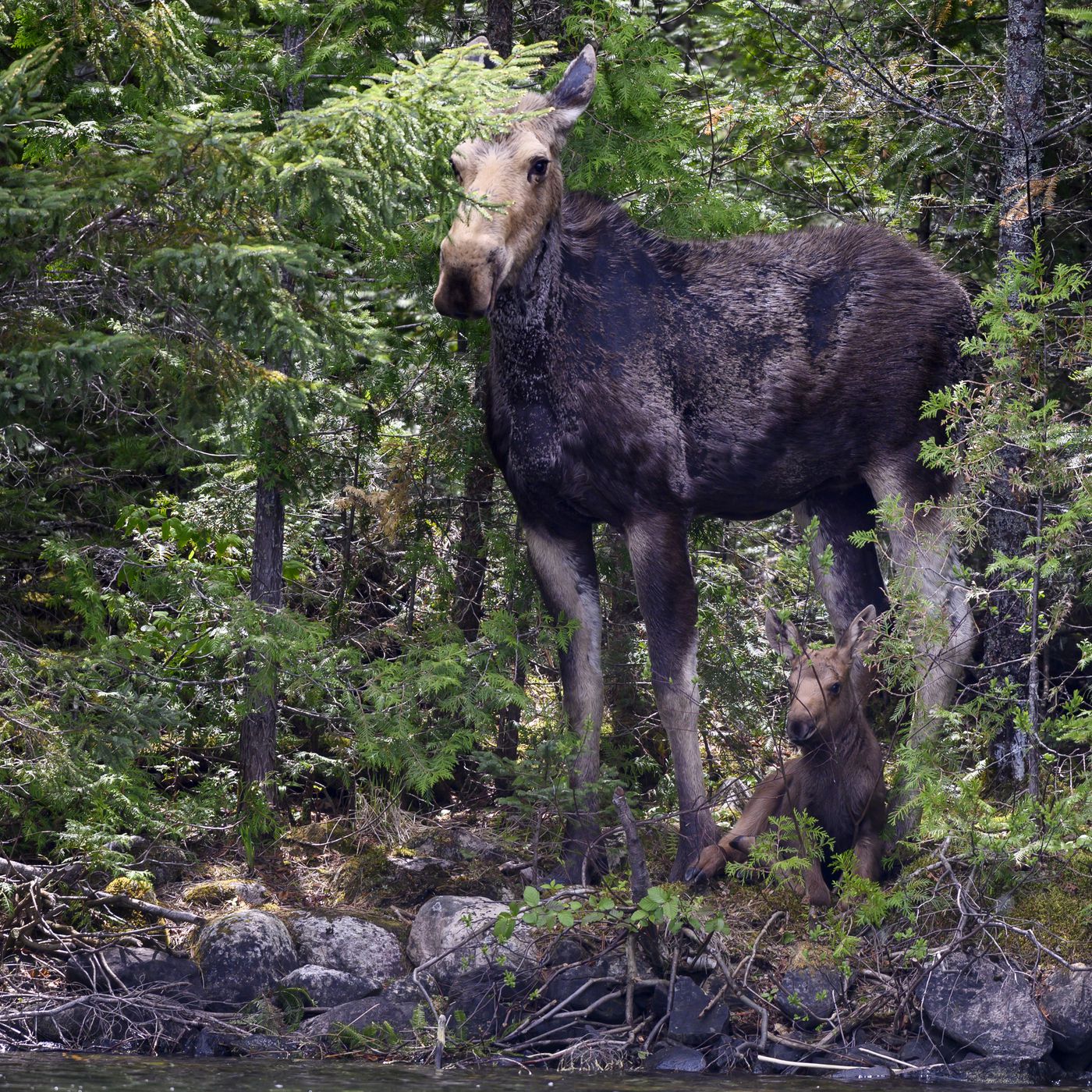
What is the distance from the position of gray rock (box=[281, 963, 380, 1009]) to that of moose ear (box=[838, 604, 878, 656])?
9.80 feet

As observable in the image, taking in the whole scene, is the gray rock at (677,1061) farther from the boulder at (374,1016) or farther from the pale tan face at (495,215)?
the pale tan face at (495,215)

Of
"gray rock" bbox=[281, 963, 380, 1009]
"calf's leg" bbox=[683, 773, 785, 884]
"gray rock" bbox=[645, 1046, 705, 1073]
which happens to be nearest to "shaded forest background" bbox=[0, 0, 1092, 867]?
"calf's leg" bbox=[683, 773, 785, 884]

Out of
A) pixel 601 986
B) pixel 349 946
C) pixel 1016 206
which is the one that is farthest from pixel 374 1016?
pixel 1016 206

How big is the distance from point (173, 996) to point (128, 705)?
1582 millimetres

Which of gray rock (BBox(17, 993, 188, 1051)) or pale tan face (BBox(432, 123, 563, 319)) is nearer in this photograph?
gray rock (BBox(17, 993, 188, 1051))

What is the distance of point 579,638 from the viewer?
26.9 ft

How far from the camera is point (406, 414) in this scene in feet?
31.8

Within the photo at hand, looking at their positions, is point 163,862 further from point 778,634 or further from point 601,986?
point 778,634

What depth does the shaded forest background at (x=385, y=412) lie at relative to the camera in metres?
6.60

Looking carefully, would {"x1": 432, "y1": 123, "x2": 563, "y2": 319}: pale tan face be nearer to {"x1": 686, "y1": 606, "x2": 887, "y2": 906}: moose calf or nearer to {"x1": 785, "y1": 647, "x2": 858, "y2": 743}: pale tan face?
{"x1": 686, "y1": 606, "x2": 887, "y2": 906}: moose calf

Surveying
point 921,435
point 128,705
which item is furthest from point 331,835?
point 921,435

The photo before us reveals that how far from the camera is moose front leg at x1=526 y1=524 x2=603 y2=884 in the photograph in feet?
26.6

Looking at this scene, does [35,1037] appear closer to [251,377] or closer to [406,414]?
[251,377]

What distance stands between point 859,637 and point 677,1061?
7.99ft
